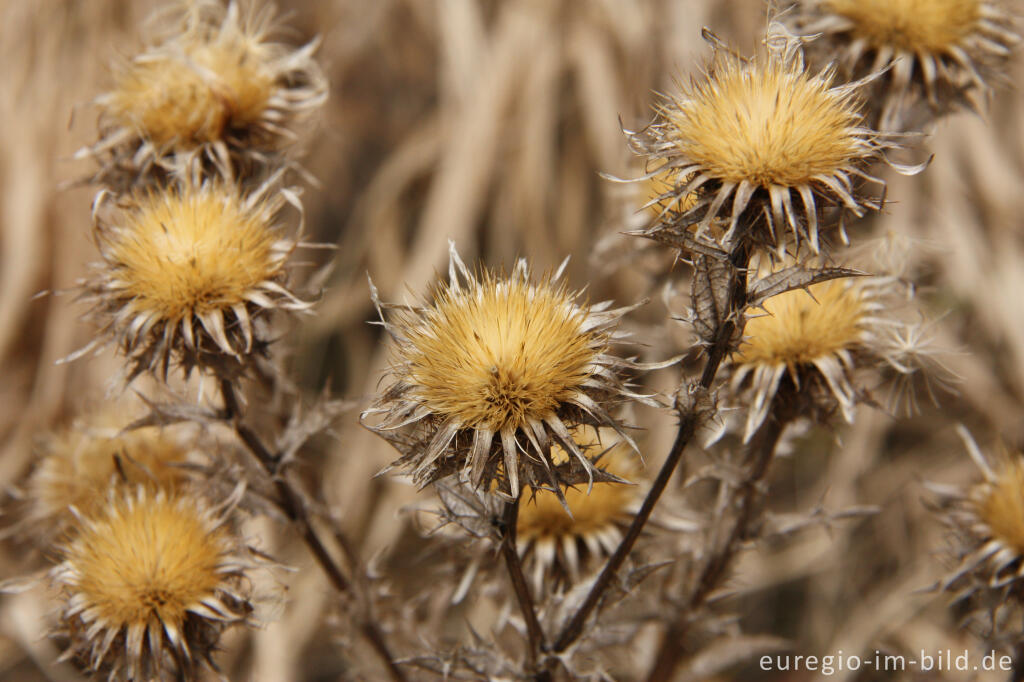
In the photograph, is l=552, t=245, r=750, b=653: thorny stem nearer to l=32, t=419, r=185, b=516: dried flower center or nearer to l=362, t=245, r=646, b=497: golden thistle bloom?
l=362, t=245, r=646, b=497: golden thistle bloom

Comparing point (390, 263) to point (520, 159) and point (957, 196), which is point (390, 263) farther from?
point (957, 196)

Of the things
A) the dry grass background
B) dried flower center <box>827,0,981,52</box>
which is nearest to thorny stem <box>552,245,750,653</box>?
dried flower center <box>827,0,981,52</box>

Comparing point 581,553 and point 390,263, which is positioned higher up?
point 390,263

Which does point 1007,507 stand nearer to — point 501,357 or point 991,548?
point 991,548

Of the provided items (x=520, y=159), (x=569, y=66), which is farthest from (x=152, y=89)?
(x=569, y=66)

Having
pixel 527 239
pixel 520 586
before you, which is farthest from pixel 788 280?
pixel 527 239

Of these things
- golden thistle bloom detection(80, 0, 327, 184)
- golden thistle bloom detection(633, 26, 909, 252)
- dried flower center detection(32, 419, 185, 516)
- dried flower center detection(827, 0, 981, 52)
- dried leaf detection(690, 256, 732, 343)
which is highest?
dried flower center detection(827, 0, 981, 52)
